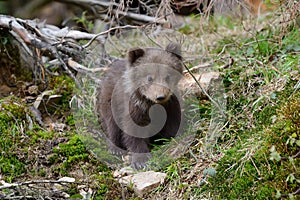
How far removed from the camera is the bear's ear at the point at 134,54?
532 centimetres

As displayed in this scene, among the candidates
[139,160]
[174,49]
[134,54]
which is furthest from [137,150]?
[174,49]

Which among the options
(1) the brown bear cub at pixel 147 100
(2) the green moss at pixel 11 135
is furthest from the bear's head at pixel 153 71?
(2) the green moss at pixel 11 135

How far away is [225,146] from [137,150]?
1.04 meters

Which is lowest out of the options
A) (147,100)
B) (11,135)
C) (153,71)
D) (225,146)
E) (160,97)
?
(11,135)

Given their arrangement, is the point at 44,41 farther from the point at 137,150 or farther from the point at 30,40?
the point at 137,150

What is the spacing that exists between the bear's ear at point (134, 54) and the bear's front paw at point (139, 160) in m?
0.99

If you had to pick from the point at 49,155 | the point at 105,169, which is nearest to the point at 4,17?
the point at 49,155

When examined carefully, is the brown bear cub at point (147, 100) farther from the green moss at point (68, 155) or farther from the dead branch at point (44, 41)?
the dead branch at point (44, 41)

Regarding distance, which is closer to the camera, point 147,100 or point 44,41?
point 147,100

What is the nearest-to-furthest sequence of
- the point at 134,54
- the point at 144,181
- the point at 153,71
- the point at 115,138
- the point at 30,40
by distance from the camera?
the point at 144,181, the point at 153,71, the point at 134,54, the point at 115,138, the point at 30,40

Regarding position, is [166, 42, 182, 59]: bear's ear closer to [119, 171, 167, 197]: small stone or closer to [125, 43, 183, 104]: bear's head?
[125, 43, 183, 104]: bear's head

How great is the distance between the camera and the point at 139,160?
5.01 metres

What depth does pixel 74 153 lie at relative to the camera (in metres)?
5.09

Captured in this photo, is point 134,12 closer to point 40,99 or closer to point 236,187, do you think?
point 40,99
